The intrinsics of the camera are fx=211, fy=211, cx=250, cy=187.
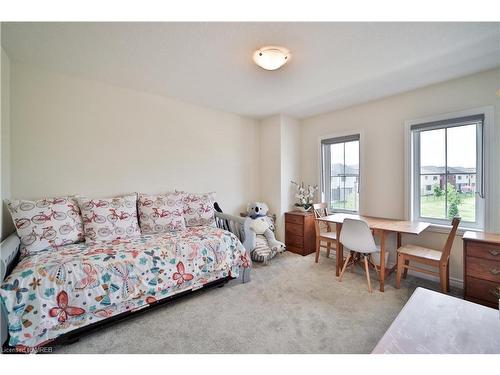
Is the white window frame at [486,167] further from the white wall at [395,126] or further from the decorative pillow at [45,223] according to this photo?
the decorative pillow at [45,223]

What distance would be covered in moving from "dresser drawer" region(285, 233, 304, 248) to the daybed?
1.35 meters

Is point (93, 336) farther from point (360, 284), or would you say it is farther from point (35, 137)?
point (360, 284)

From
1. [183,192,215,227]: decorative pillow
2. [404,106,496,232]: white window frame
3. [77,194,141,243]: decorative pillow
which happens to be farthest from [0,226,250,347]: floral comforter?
[404,106,496,232]: white window frame

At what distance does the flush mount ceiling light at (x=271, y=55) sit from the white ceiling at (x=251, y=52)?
0.18 feet

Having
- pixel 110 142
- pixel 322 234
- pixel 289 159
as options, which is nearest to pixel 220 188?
pixel 289 159

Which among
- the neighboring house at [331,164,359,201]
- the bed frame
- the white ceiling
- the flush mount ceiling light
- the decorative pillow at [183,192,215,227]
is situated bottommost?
the bed frame

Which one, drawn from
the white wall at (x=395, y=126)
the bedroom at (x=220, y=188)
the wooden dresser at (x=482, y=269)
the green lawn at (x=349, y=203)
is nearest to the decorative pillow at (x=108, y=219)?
the bedroom at (x=220, y=188)

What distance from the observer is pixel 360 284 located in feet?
Result: 7.81

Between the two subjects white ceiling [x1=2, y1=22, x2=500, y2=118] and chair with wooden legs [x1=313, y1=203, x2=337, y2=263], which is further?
chair with wooden legs [x1=313, y1=203, x2=337, y2=263]

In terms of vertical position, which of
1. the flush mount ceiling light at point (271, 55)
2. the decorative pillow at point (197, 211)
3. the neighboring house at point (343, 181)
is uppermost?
the flush mount ceiling light at point (271, 55)

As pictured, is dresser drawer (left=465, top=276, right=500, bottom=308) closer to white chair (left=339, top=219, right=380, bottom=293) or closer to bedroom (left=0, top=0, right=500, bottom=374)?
bedroom (left=0, top=0, right=500, bottom=374)

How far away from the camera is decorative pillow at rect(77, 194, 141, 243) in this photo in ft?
6.68

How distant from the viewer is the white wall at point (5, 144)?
5.90 ft

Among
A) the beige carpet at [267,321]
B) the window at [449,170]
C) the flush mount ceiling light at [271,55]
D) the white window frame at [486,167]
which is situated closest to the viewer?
the beige carpet at [267,321]
